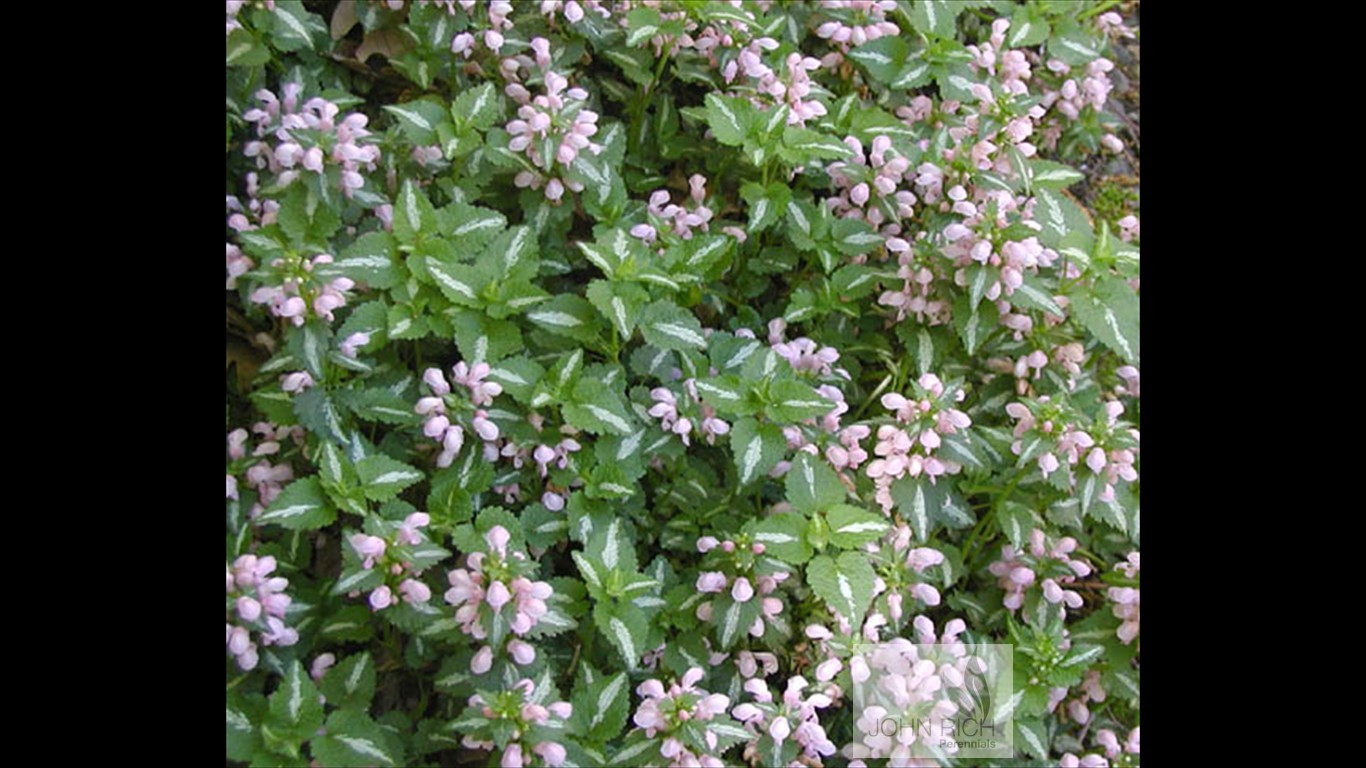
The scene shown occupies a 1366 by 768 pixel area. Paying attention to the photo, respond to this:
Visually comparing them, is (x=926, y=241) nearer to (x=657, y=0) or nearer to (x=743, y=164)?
(x=743, y=164)

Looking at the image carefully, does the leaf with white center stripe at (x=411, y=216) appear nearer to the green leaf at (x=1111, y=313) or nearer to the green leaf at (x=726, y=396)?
the green leaf at (x=726, y=396)

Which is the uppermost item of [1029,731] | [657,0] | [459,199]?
[657,0]

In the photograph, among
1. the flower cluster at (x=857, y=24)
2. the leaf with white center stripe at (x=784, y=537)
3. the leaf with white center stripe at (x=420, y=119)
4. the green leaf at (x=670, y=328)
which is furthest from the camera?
the flower cluster at (x=857, y=24)

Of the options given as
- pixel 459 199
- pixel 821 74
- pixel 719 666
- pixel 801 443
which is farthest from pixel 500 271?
pixel 821 74

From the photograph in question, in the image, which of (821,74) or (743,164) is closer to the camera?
(743,164)

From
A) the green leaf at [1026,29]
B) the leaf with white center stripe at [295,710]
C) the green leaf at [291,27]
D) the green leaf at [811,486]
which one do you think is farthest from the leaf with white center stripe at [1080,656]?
the green leaf at [291,27]

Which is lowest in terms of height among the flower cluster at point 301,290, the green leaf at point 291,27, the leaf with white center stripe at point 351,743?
the leaf with white center stripe at point 351,743
